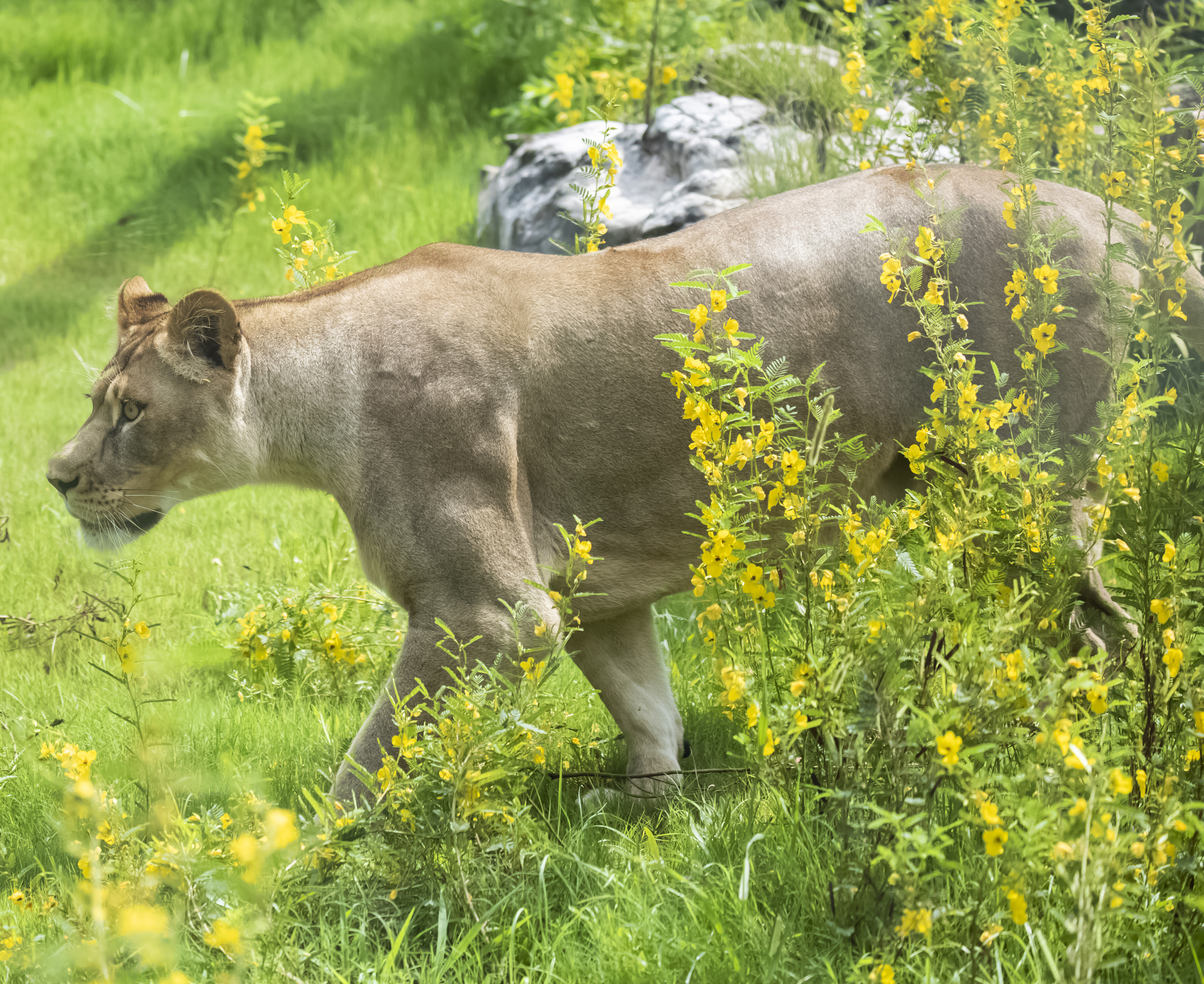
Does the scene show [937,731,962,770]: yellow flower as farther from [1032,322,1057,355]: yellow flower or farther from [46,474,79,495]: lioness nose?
[46,474,79,495]: lioness nose

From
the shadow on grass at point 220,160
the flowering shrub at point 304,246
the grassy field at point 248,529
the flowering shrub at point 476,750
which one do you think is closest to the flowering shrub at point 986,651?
the grassy field at point 248,529

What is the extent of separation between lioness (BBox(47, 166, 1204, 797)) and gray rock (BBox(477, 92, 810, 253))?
344 cm

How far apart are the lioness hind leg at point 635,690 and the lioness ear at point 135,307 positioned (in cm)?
184

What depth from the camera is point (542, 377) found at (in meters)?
3.77

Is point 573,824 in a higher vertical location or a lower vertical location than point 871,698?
lower

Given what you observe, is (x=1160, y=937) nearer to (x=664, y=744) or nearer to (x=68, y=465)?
(x=664, y=744)

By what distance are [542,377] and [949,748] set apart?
1949 mm

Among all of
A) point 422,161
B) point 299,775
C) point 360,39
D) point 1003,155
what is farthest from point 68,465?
point 360,39

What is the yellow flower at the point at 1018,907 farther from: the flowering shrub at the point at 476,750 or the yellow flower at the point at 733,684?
the flowering shrub at the point at 476,750

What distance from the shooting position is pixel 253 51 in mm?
13297

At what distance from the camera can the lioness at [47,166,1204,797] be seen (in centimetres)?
370

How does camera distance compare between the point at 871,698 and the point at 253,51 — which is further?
the point at 253,51

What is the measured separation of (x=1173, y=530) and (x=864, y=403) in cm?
116

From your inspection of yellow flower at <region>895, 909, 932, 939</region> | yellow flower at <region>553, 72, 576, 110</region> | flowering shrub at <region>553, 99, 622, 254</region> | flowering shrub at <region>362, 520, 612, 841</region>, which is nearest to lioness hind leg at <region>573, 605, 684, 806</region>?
flowering shrub at <region>362, 520, 612, 841</region>
